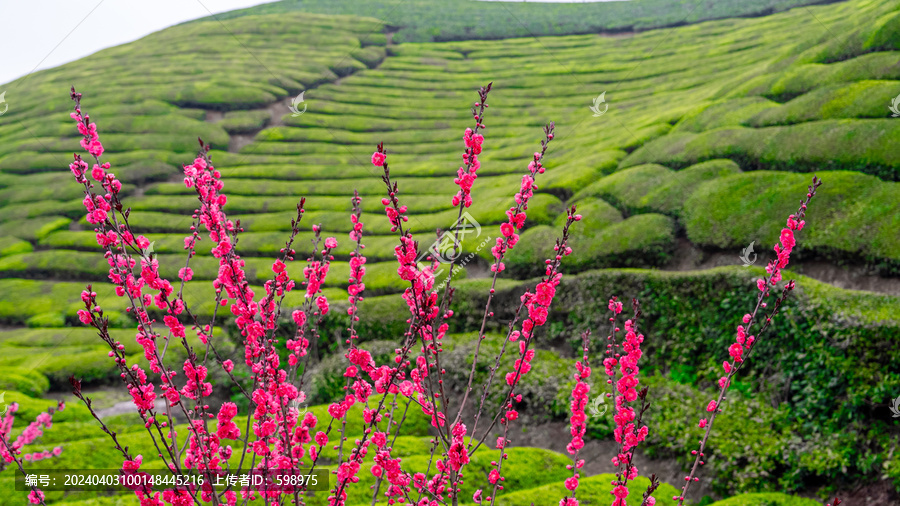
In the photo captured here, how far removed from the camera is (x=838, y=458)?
23.1 feet

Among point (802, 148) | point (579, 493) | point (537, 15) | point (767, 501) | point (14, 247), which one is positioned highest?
point (537, 15)

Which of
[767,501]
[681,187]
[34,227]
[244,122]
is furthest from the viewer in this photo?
[244,122]

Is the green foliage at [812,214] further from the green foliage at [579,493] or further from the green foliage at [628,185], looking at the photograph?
the green foliage at [579,493]

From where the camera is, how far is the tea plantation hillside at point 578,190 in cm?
823

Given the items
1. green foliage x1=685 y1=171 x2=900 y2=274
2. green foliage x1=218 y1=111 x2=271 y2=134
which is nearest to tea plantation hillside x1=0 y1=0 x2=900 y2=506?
green foliage x1=685 y1=171 x2=900 y2=274

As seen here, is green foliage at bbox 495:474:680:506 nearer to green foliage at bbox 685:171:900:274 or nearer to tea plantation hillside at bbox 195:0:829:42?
green foliage at bbox 685:171:900:274

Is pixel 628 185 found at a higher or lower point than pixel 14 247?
higher

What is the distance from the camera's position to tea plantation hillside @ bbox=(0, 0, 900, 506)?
27.0 feet

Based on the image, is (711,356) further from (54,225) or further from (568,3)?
(568,3)

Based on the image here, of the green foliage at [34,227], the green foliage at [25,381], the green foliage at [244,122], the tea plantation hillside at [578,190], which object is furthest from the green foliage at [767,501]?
the green foliage at [244,122]

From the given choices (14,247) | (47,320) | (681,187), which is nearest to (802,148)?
(681,187)

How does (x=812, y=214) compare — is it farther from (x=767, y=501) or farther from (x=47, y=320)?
(x=47, y=320)

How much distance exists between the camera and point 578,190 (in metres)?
17.6

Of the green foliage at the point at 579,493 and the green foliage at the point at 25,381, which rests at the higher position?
the green foliage at the point at 579,493
